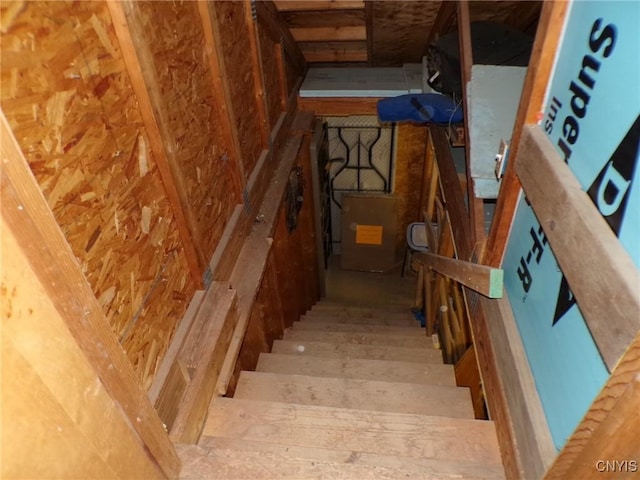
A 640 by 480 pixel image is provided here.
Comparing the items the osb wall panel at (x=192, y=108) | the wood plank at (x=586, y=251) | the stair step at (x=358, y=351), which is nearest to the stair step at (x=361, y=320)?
the stair step at (x=358, y=351)

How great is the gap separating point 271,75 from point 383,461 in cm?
348

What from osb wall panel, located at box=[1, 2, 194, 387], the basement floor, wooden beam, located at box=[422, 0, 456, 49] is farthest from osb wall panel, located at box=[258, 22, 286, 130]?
the basement floor

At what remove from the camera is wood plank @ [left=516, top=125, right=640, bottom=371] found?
1.03 m

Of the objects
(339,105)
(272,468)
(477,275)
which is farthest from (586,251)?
(339,105)

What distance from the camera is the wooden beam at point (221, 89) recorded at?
2450 mm

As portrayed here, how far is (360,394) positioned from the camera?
96.9 inches

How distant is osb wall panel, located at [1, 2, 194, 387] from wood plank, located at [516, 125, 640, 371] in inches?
62.2

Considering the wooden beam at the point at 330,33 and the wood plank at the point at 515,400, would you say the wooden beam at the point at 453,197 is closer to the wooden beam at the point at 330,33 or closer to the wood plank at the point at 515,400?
the wood plank at the point at 515,400

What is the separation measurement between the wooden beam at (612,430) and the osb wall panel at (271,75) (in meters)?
3.33

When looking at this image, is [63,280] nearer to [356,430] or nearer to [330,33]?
[356,430]

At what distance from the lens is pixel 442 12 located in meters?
3.89

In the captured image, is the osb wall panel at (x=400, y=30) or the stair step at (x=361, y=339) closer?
the stair step at (x=361, y=339)

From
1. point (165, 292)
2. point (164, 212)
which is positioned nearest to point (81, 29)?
point (164, 212)

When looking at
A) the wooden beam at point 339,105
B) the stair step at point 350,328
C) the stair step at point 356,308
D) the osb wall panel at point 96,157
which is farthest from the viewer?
the stair step at point 356,308
